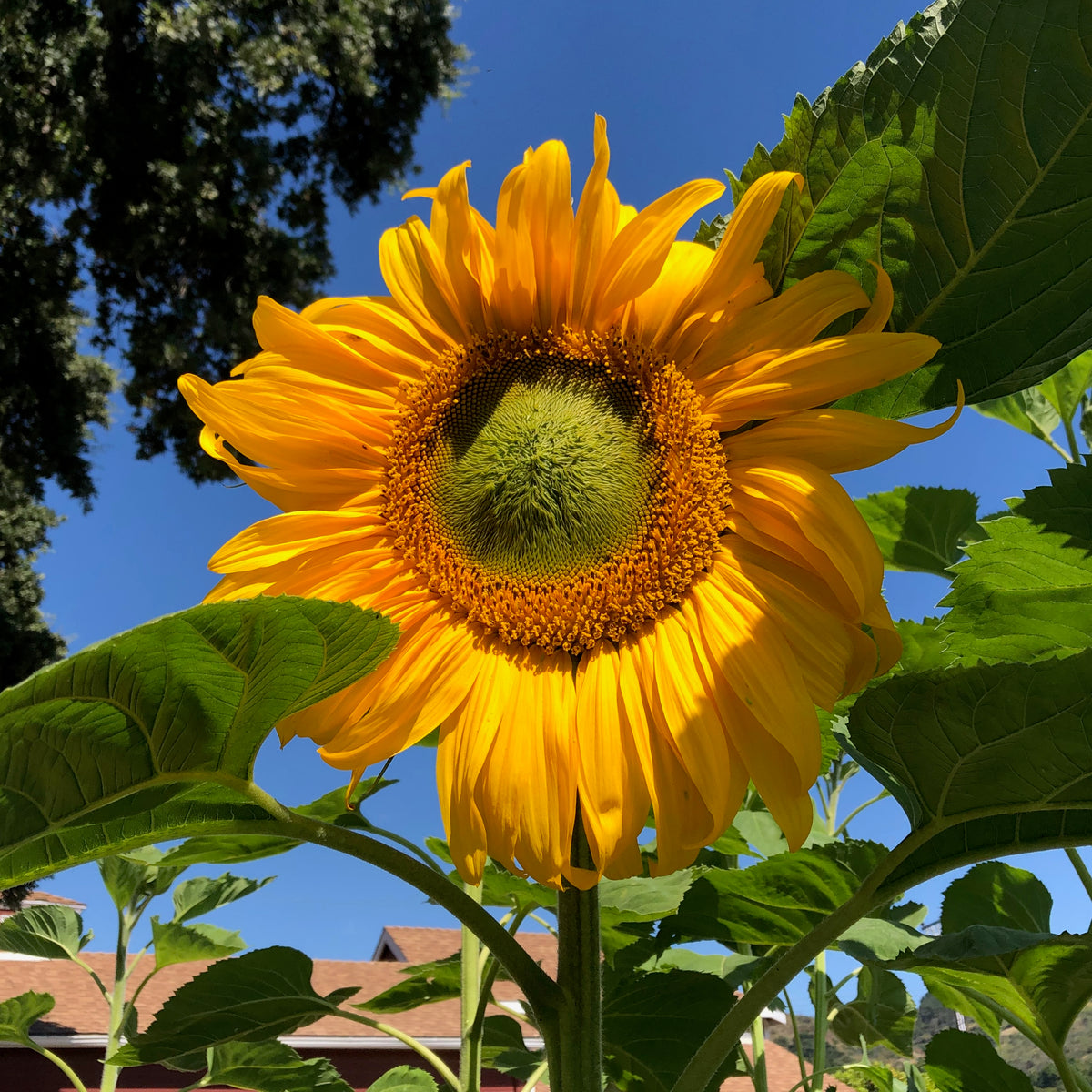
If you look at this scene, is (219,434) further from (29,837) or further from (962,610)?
(962,610)

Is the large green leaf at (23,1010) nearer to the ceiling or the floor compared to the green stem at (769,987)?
nearer to the ceiling

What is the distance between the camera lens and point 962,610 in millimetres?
749

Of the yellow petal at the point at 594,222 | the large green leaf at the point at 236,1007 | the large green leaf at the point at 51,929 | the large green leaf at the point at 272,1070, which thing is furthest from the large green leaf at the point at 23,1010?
the yellow petal at the point at 594,222

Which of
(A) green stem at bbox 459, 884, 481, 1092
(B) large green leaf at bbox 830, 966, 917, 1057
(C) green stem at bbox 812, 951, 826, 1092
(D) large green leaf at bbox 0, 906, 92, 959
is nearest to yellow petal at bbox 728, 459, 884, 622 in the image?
(A) green stem at bbox 459, 884, 481, 1092

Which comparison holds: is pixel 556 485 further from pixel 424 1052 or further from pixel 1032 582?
pixel 424 1052

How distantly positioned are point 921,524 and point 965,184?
98cm

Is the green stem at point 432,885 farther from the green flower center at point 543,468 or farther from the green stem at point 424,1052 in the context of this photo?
the green stem at point 424,1052

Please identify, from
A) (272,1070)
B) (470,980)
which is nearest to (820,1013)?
Result: (470,980)

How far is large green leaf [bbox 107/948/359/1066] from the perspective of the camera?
907 millimetres

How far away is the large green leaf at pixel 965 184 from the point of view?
56cm

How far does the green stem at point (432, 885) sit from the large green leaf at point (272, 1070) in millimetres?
657

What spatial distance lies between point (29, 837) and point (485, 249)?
50 centimetres

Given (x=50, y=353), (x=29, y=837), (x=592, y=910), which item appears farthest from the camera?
(x=50, y=353)

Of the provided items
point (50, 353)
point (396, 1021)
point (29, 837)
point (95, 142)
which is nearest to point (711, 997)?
point (29, 837)
